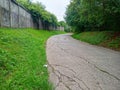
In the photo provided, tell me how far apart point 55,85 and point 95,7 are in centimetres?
1281

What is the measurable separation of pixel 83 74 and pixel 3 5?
34.3 ft

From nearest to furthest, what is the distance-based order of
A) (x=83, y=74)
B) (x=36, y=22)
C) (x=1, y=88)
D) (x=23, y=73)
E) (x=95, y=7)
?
(x=1, y=88), (x=23, y=73), (x=83, y=74), (x=95, y=7), (x=36, y=22)

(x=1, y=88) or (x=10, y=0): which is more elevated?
(x=10, y=0)

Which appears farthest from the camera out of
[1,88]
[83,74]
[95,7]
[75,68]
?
[95,7]

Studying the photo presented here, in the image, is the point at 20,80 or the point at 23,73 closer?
the point at 20,80

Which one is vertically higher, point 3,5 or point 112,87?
point 3,5

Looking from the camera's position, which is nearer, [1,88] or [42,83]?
[1,88]

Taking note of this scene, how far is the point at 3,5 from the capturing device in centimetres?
1486

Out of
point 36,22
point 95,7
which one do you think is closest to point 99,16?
point 95,7

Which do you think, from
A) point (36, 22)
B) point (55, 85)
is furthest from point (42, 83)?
point (36, 22)

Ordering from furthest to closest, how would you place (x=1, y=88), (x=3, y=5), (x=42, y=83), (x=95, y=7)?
(x=95, y=7) < (x=3, y=5) < (x=42, y=83) < (x=1, y=88)

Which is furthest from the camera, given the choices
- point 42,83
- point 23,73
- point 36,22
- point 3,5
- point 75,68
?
point 36,22

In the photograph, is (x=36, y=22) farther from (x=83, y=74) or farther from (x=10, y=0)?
(x=83, y=74)

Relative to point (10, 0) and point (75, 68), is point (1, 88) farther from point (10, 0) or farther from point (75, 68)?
point (10, 0)
